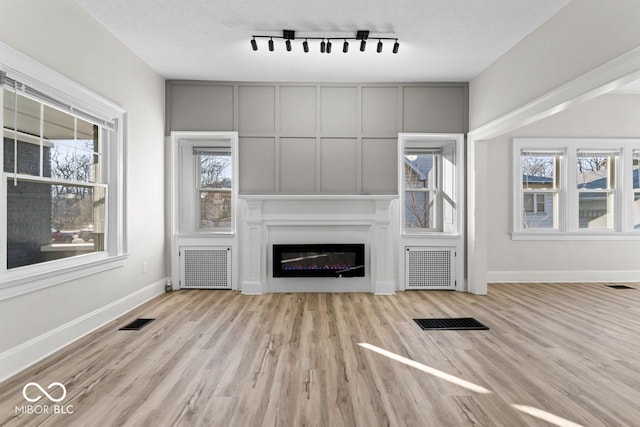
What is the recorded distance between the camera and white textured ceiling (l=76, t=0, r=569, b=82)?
3248 mm

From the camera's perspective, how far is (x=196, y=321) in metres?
3.69

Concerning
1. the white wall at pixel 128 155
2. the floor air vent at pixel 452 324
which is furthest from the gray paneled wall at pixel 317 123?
the floor air vent at pixel 452 324

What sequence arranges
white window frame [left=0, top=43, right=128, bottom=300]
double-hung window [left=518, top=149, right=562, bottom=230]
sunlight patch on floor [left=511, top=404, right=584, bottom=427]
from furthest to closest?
double-hung window [left=518, top=149, right=562, bottom=230], white window frame [left=0, top=43, right=128, bottom=300], sunlight patch on floor [left=511, top=404, right=584, bottom=427]

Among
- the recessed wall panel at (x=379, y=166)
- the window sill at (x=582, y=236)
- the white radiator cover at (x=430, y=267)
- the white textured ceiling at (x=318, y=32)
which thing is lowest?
the white radiator cover at (x=430, y=267)

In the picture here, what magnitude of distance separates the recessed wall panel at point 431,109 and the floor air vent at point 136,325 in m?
4.02

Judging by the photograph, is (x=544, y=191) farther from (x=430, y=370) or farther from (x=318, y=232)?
(x=430, y=370)

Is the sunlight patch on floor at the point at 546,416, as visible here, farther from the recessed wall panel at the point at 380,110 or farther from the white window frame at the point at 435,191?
the recessed wall panel at the point at 380,110

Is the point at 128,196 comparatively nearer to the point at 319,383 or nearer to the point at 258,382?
the point at 258,382

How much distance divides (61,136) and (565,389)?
4.24m

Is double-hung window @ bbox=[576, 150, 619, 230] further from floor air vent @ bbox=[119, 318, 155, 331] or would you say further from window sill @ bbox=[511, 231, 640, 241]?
floor air vent @ bbox=[119, 318, 155, 331]

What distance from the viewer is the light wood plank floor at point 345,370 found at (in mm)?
2002

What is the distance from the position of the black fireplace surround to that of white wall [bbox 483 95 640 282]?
222 cm

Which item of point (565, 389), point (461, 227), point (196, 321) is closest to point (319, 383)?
point (565, 389)

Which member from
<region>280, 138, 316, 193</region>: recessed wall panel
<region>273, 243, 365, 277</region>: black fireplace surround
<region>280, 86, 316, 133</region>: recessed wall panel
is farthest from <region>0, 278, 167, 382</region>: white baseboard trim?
<region>280, 86, 316, 133</region>: recessed wall panel
